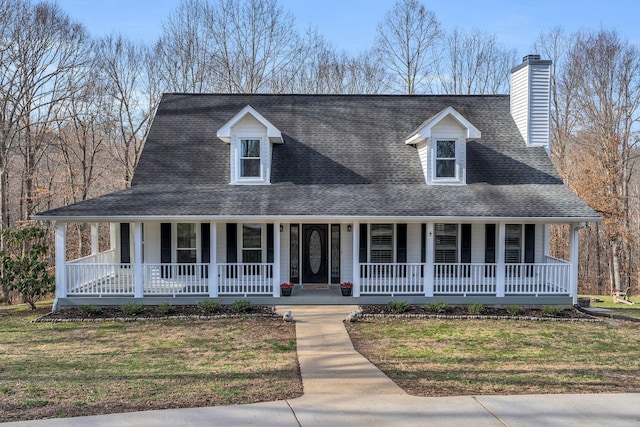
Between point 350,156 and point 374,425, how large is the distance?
473 inches

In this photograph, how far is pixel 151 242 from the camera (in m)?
15.6

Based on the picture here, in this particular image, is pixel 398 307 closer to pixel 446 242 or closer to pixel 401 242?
pixel 401 242

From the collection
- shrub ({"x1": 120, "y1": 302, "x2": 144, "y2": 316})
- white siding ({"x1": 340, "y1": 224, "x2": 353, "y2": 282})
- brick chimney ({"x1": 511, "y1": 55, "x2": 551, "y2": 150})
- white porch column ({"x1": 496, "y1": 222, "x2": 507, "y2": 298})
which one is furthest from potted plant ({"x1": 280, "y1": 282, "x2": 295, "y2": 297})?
brick chimney ({"x1": 511, "y1": 55, "x2": 551, "y2": 150})

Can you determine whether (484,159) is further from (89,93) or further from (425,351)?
(89,93)

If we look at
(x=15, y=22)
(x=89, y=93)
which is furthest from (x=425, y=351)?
(x=89, y=93)

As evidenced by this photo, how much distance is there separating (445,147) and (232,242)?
7396 mm

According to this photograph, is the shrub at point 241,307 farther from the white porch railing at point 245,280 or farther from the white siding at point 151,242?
the white siding at point 151,242

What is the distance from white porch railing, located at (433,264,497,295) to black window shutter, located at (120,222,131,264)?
963 centimetres

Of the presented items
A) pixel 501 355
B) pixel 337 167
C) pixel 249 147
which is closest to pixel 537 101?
pixel 337 167

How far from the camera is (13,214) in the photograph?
1204 inches

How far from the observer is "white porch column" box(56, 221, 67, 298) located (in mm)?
13945

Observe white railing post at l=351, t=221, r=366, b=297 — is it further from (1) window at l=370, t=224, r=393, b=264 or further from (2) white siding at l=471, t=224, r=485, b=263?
(2) white siding at l=471, t=224, r=485, b=263

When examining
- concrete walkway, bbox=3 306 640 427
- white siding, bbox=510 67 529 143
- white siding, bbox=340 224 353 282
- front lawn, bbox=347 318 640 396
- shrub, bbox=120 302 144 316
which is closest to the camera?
concrete walkway, bbox=3 306 640 427

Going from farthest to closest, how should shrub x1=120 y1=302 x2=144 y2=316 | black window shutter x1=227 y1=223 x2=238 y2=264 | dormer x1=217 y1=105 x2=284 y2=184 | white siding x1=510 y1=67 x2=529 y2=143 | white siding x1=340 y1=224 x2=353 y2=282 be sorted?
white siding x1=510 y1=67 x2=529 y2=143
dormer x1=217 y1=105 x2=284 y2=184
white siding x1=340 y1=224 x2=353 y2=282
black window shutter x1=227 y1=223 x2=238 y2=264
shrub x1=120 y1=302 x2=144 y2=316
